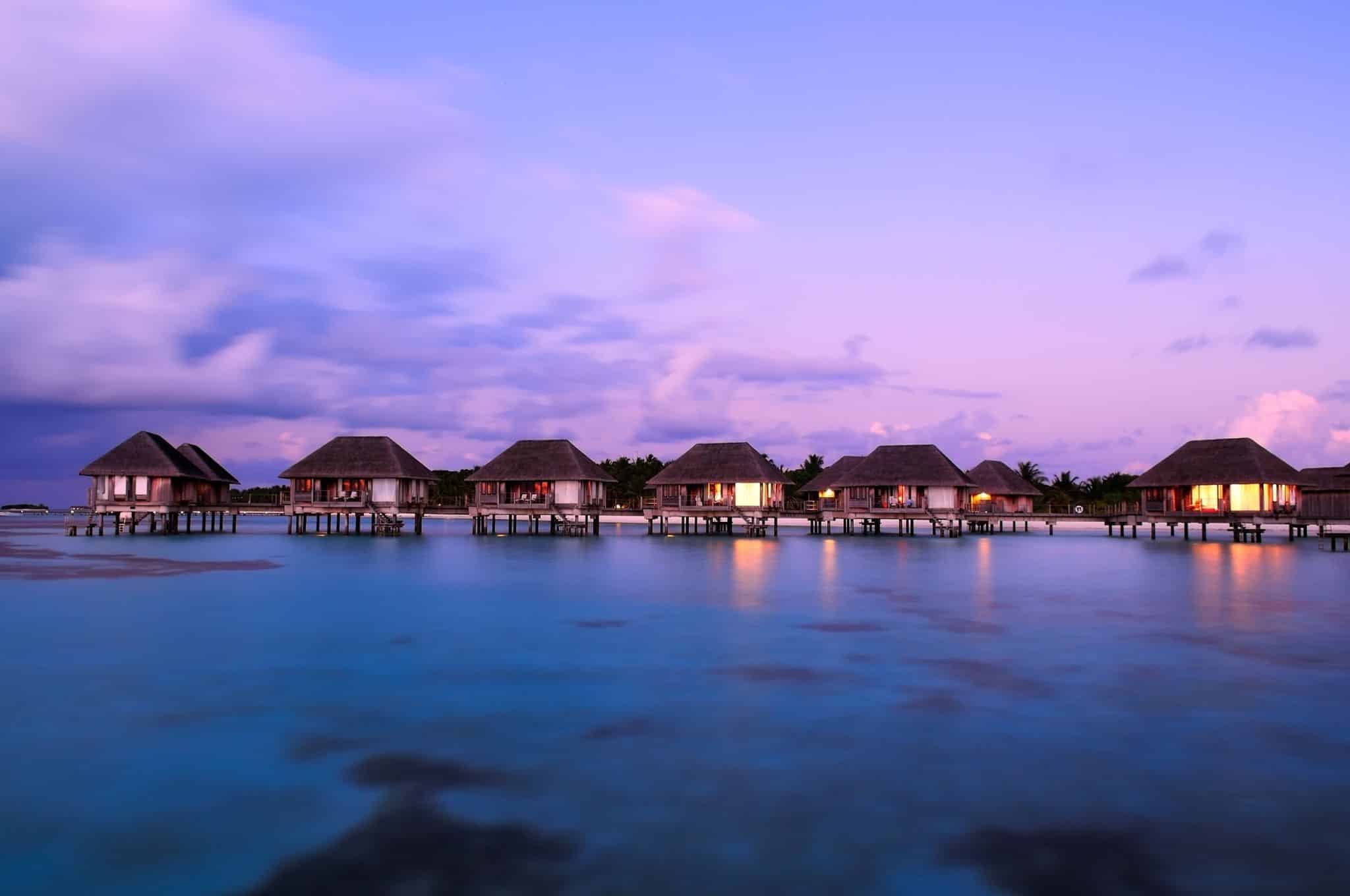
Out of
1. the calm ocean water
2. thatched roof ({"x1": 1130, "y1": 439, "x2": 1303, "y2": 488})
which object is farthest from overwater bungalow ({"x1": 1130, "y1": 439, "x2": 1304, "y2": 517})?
the calm ocean water

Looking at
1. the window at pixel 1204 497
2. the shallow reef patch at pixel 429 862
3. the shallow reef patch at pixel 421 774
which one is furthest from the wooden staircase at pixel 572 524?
the shallow reef patch at pixel 429 862

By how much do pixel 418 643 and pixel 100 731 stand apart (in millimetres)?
6539

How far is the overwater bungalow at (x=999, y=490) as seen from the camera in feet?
224

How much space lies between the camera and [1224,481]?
157ft

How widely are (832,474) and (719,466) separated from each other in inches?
988

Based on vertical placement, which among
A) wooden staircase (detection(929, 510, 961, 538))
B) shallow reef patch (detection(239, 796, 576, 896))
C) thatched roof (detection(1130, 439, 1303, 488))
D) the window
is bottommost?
shallow reef patch (detection(239, 796, 576, 896))

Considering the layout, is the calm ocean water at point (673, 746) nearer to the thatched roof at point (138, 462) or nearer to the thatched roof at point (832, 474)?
the thatched roof at point (138, 462)

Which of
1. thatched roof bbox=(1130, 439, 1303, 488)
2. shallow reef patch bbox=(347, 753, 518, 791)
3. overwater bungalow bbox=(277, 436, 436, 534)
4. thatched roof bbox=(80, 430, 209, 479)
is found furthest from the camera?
overwater bungalow bbox=(277, 436, 436, 534)

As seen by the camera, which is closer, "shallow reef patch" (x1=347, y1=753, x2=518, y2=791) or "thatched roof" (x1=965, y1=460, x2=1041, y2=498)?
"shallow reef patch" (x1=347, y1=753, x2=518, y2=791)

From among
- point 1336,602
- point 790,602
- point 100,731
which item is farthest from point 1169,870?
point 1336,602

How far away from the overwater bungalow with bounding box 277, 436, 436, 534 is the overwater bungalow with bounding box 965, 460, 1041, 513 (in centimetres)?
4063

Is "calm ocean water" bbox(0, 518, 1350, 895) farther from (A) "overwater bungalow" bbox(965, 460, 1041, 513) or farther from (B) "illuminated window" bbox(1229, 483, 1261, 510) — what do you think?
(A) "overwater bungalow" bbox(965, 460, 1041, 513)

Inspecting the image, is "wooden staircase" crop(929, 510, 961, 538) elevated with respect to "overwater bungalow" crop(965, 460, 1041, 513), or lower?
lower

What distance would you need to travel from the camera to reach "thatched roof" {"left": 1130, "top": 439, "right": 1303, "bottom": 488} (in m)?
47.4
